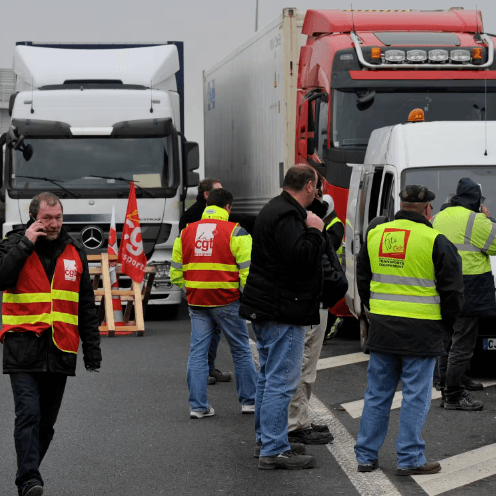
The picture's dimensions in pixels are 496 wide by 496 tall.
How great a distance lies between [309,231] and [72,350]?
4.98ft

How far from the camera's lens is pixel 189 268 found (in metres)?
8.42

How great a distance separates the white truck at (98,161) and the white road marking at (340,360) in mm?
4172

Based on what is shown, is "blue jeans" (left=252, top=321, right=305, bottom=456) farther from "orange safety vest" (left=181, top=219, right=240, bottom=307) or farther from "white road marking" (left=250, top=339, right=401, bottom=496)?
"orange safety vest" (left=181, top=219, right=240, bottom=307)

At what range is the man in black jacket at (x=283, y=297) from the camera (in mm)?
6527

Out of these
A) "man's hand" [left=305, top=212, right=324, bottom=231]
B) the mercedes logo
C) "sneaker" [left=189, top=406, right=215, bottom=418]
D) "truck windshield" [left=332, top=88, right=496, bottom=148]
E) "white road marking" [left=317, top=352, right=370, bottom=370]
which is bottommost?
"white road marking" [left=317, top=352, right=370, bottom=370]

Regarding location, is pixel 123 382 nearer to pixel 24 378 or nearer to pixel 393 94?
pixel 24 378

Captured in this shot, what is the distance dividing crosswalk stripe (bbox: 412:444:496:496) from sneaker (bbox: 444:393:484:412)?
1246 mm

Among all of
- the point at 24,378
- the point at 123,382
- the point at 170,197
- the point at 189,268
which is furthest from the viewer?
the point at 170,197

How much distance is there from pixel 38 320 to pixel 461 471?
257cm

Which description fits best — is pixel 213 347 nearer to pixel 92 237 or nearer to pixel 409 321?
pixel 409 321

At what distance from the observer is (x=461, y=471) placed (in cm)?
655

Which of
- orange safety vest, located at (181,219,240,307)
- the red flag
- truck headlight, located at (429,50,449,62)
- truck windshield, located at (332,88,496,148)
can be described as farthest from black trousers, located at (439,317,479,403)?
the red flag

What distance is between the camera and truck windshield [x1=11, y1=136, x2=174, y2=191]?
1470 centimetres

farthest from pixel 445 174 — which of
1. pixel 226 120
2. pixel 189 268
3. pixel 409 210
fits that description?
pixel 226 120
